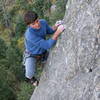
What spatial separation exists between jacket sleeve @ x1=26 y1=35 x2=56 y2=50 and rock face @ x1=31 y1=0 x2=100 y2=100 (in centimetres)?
32

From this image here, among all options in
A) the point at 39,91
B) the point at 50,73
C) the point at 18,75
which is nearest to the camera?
the point at 50,73

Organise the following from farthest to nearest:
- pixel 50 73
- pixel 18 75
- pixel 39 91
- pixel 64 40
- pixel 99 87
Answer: pixel 18 75 → pixel 39 91 → pixel 50 73 → pixel 64 40 → pixel 99 87

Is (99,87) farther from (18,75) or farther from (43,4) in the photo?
(43,4)

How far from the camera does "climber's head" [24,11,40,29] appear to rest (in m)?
8.44

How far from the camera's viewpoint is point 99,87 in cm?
705

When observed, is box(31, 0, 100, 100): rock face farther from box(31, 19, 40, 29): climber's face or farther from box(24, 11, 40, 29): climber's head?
box(24, 11, 40, 29): climber's head

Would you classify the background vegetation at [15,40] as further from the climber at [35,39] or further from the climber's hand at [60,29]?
the climber's hand at [60,29]

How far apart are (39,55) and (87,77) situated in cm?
244

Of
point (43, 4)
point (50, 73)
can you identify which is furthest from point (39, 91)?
point (43, 4)

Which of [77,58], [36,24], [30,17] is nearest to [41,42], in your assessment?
[36,24]

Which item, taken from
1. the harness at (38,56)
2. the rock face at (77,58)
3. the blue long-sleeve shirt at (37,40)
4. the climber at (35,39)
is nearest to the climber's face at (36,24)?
the climber at (35,39)

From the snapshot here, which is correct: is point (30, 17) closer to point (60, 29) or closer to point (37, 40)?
point (37, 40)

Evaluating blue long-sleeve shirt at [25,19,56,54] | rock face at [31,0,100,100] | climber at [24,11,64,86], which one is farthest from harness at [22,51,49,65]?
rock face at [31,0,100,100]

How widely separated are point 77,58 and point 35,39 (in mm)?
1402
